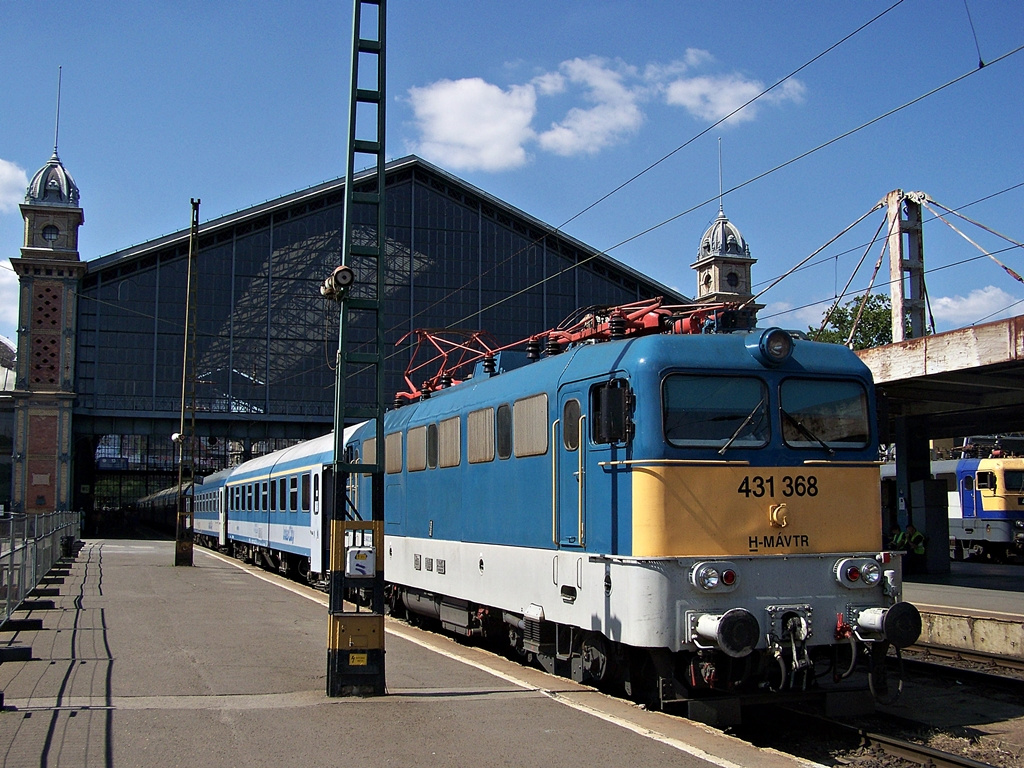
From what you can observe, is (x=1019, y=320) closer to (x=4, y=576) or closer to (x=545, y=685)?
(x=545, y=685)

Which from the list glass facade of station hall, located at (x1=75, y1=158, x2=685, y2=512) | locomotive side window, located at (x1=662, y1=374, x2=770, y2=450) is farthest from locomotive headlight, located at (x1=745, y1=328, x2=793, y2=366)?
glass facade of station hall, located at (x1=75, y1=158, x2=685, y2=512)

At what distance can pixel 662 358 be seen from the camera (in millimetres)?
8992

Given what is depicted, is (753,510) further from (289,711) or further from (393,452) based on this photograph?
(393,452)

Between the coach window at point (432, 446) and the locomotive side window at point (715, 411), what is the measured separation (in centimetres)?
575

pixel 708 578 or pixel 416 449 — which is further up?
pixel 416 449

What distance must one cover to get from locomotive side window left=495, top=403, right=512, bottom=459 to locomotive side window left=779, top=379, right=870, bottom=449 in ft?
10.9

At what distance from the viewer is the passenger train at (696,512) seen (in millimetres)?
8633

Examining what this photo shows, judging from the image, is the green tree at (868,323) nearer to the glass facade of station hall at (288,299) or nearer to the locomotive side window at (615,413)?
the glass facade of station hall at (288,299)

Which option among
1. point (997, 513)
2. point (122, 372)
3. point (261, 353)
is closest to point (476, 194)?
point (261, 353)

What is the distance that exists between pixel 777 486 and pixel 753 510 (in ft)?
1.18

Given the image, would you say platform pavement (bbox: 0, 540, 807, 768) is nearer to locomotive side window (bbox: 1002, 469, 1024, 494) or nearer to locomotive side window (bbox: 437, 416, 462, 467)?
locomotive side window (bbox: 437, 416, 462, 467)

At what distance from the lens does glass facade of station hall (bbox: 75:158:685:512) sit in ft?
170

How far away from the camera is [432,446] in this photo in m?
14.2

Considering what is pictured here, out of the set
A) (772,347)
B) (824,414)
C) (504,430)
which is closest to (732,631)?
(824,414)
